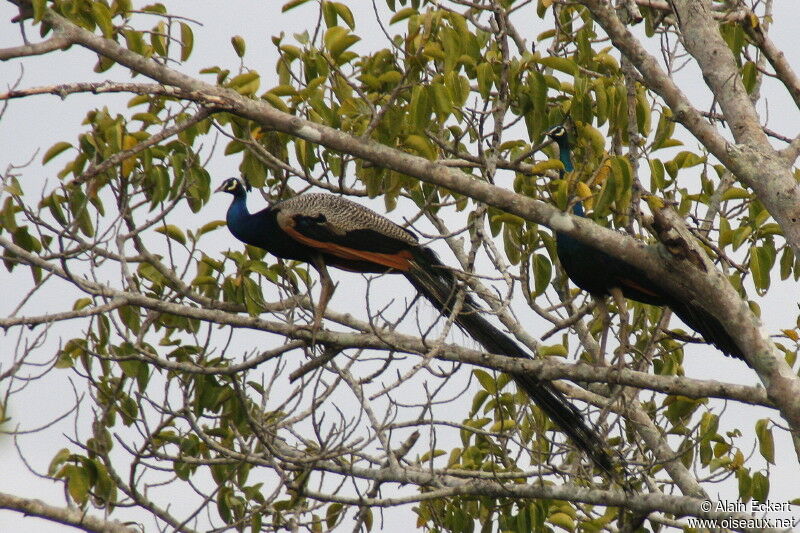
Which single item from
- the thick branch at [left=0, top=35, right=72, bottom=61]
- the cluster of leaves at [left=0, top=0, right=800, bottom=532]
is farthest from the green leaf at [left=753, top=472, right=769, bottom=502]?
the thick branch at [left=0, top=35, right=72, bottom=61]

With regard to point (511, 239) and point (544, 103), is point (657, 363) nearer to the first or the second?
point (511, 239)

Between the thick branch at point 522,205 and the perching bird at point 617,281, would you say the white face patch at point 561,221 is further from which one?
the perching bird at point 617,281

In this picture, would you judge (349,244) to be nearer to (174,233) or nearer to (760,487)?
(174,233)

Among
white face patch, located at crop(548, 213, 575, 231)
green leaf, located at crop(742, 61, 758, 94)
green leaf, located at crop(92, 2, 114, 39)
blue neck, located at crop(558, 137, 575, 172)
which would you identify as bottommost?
white face patch, located at crop(548, 213, 575, 231)

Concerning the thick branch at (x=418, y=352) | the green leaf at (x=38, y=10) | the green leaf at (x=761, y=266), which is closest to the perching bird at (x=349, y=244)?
the thick branch at (x=418, y=352)

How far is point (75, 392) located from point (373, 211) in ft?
7.78

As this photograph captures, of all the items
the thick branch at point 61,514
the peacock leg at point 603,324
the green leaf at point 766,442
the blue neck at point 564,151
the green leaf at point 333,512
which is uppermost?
the blue neck at point 564,151

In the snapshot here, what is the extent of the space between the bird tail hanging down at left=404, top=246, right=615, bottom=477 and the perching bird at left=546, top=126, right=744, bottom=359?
1.76ft

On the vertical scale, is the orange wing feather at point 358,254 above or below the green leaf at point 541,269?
above

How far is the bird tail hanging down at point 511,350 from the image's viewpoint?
17.1ft

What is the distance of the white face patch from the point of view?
4180mm

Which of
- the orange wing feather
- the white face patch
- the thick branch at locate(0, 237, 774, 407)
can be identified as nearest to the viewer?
the white face patch

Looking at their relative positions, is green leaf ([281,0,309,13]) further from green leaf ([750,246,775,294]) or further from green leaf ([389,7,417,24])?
green leaf ([750,246,775,294])

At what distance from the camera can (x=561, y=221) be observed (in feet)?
13.7
